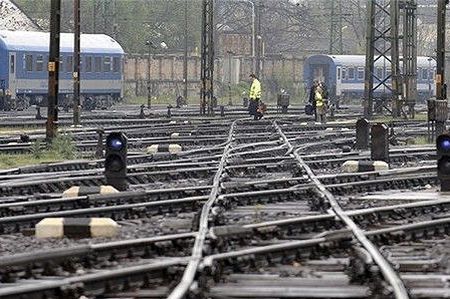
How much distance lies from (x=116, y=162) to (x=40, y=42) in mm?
43652

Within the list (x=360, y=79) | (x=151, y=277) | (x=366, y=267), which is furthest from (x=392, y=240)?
(x=360, y=79)

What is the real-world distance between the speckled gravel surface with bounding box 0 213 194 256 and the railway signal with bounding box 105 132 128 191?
368 cm

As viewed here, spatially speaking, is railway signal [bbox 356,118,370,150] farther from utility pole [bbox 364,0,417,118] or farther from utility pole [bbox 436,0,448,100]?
utility pole [bbox 364,0,417,118]

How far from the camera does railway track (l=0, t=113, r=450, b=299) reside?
9.11 m

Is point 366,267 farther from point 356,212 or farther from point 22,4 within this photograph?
point 22,4

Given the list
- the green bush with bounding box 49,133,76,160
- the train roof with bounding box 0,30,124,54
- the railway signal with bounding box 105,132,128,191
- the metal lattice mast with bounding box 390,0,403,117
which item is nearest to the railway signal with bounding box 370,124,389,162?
the green bush with bounding box 49,133,76,160

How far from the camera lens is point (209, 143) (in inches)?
1245

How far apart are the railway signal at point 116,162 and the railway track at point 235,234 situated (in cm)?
62

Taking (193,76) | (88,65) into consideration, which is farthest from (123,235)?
(193,76)

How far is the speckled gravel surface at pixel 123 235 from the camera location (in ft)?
38.9

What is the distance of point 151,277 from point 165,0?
3620 inches

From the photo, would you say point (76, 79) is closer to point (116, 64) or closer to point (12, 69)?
point (12, 69)

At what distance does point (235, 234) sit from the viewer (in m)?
11.7

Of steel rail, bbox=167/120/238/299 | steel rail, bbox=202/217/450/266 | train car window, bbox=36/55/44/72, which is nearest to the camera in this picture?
steel rail, bbox=167/120/238/299
